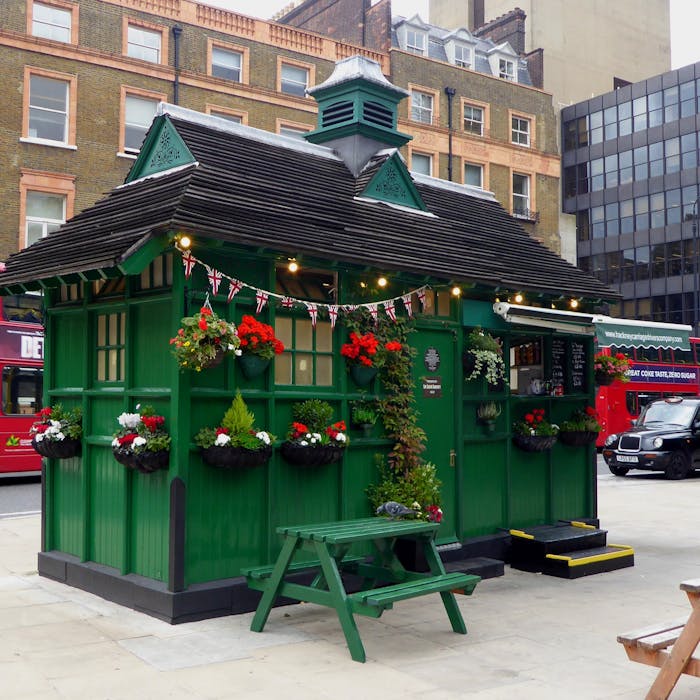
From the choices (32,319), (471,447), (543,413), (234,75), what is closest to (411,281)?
(471,447)

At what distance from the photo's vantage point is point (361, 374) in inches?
331

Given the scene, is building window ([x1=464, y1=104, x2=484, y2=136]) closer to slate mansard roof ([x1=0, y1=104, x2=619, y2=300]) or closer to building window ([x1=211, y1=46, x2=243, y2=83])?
building window ([x1=211, y1=46, x2=243, y2=83])

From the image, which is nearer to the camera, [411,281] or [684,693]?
[684,693]

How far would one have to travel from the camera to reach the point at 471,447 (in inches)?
382

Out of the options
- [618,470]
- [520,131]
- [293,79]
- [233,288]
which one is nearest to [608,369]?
[233,288]

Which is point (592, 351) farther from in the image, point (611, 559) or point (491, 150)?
point (491, 150)

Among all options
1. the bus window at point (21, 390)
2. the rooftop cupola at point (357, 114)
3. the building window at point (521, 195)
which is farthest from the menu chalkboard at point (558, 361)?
the building window at point (521, 195)

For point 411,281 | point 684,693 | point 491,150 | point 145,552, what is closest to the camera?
point 684,693

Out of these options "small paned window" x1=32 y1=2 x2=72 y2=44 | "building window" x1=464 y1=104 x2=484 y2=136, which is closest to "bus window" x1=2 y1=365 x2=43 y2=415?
"small paned window" x1=32 y1=2 x2=72 y2=44

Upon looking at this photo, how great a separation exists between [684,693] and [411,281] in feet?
15.7

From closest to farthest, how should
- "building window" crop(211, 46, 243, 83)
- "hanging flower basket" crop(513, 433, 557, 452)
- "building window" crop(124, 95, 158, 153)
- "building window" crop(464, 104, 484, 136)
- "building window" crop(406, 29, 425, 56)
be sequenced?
"hanging flower basket" crop(513, 433, 557, 452)
"building window" crop(124, 95, 158, 153)
"building window" crop(211, 46, 243, 83)
"building window" crop(464, 104, 484, 136)
"building window" crop(406, 29, 425, 56)

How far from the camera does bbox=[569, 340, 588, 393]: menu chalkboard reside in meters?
11.1

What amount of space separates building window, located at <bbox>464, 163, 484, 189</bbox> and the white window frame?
2684mm

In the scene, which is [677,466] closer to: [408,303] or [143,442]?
[408,303]
